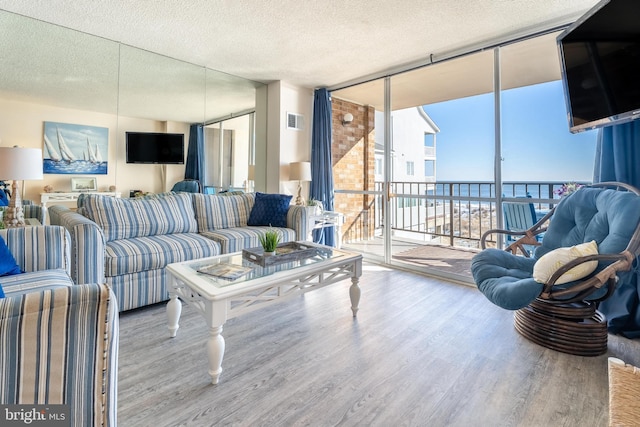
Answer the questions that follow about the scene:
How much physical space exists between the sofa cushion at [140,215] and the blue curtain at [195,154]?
68 centimetres

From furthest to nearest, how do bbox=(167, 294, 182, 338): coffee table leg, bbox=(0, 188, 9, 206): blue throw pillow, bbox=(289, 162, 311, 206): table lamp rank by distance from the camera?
bbox=(289, 162, 311, 206): table lamp, bbox=(0, 188, 9, 206): blue throw pillow, bbox=(167, 294, 182, 338): coffee table leg

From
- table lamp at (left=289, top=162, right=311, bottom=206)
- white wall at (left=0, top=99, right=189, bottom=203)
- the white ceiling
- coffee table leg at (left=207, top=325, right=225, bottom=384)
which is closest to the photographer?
coffee table leg at (left=207, top=325, right=225, bottom=384)

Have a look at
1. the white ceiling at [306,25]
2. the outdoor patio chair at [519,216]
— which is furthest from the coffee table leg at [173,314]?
the outdoor patio chair at [519,216]

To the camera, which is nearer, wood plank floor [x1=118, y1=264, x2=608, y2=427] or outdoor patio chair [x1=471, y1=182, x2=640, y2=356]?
wood plank floor [x1=118, y1=264, x2=608, y2=427]

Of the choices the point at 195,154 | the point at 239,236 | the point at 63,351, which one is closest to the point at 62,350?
the point at 63,351

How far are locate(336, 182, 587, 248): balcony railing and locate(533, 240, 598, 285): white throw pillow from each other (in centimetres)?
122

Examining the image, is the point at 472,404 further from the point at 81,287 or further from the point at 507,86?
the point at 507,86

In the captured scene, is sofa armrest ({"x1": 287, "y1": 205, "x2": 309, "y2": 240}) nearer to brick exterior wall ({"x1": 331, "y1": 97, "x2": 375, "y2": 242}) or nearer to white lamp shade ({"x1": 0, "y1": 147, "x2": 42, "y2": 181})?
brick exterior wall ({"x1": 331, "y1": 97, "x2": 375, "y2": 242})

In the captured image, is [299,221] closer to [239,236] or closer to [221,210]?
[239,236]

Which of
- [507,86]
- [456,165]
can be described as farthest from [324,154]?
[507,86]

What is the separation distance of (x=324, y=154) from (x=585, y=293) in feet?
10.6

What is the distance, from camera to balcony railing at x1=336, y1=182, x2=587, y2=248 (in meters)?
3.18

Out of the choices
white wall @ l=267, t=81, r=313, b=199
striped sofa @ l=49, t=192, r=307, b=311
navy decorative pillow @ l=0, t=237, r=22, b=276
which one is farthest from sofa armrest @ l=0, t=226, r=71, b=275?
white wall @ l=267, t=81, r=313, b=199

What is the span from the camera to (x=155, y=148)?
355 cm
